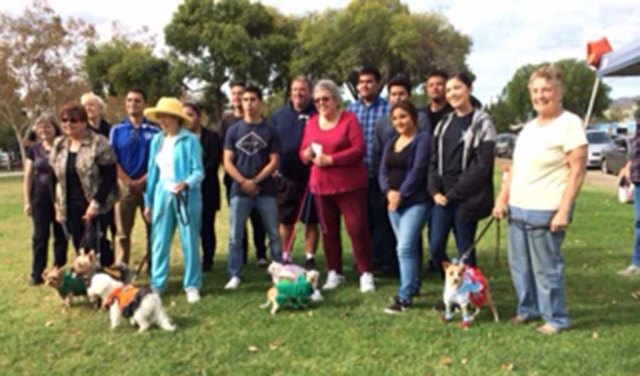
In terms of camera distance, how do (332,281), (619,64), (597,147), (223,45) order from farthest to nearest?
(223,45), (597,147), (619,64), (332,281)

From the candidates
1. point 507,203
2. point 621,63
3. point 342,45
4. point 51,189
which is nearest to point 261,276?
point 51,189

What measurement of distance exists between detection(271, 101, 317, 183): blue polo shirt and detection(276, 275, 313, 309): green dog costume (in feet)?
4.90

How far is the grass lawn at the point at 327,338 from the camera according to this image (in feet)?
12.4

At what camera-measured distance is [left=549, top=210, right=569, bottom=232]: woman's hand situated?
12.5 feet

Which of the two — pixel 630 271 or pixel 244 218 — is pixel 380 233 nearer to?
pixel 244 218

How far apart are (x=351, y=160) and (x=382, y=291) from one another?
4.46 ft

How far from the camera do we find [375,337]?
14.1 feet

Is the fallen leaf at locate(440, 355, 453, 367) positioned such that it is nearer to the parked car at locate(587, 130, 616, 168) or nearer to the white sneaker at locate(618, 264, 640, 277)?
the white sneaker at locate(618, 264, 640, 277)

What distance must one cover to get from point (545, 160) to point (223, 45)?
26996 millimetres

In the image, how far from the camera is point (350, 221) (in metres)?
5.35

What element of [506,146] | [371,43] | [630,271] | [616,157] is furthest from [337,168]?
[506,146]

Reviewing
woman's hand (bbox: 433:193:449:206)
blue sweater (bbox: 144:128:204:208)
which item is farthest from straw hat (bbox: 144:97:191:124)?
woman's hand (bbox: 433:193:449:206)

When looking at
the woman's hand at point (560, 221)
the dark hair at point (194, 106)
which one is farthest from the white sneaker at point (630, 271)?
the dark hair at point (194, 106)

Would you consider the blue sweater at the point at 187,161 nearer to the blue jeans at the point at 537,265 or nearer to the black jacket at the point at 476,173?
the black jacket at the point at 476,173
